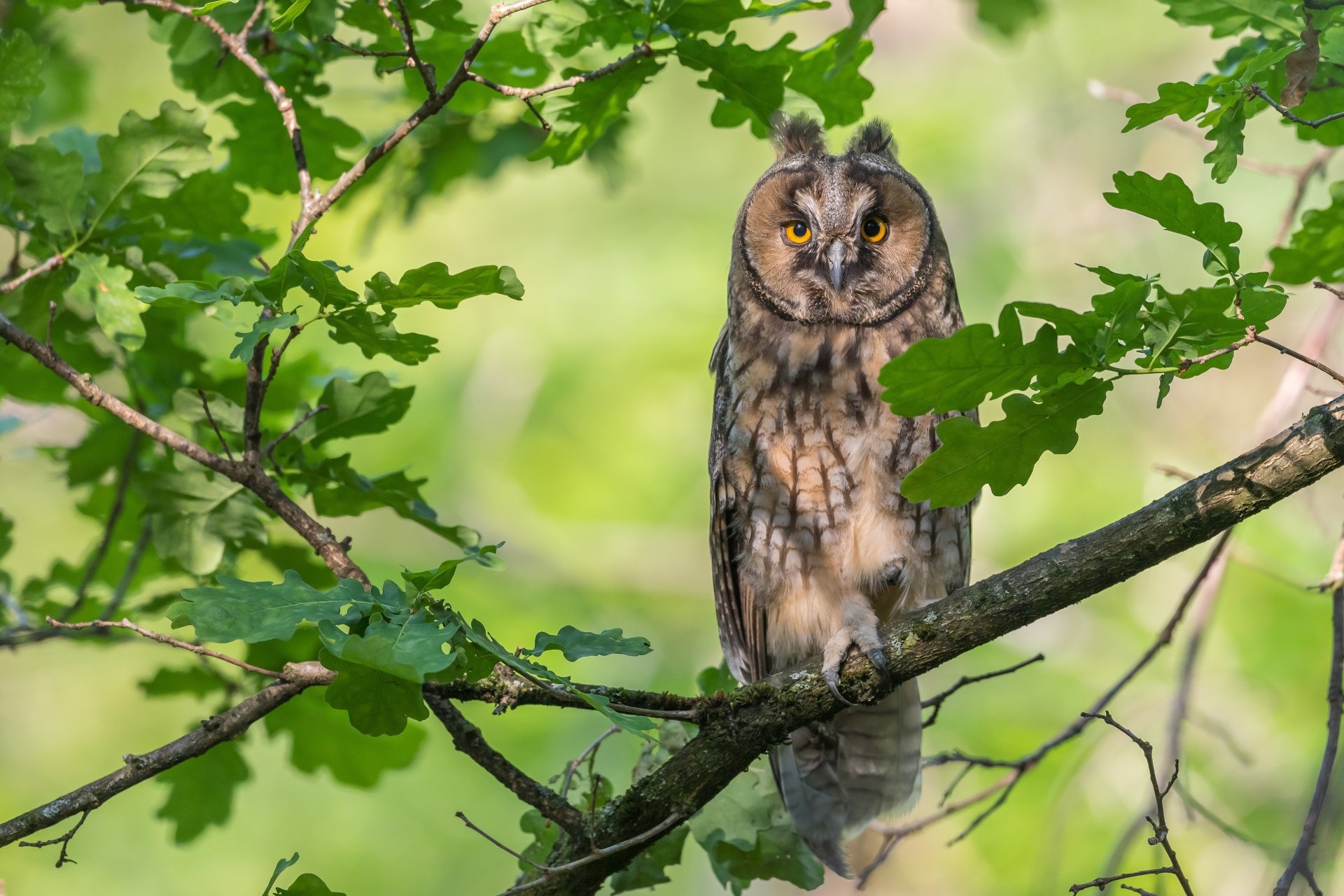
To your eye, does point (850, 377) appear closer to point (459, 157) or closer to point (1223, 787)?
point (459, 157)

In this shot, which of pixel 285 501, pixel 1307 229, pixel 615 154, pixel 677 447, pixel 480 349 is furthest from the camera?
pixel 480 349

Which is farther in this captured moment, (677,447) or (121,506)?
(677,447)

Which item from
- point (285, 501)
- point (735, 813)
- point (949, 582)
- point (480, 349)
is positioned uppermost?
point (480, 349)

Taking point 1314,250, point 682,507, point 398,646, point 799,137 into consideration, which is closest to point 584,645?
point 398,646

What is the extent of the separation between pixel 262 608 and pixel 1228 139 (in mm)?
1471

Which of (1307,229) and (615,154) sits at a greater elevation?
(615,154)

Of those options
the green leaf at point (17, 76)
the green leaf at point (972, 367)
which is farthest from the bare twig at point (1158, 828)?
the green leaf at point (17, 76)

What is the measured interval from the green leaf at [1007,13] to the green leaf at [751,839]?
183 cm

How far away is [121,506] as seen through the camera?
232 cm

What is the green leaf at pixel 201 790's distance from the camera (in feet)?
7.75

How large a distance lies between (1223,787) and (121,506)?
481cm

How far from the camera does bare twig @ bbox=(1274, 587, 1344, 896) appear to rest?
1.76 m

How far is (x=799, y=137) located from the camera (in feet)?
9.82

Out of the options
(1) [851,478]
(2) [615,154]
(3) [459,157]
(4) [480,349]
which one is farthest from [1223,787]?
(4) [480,349]
